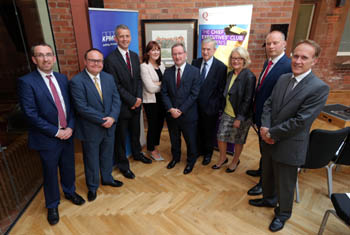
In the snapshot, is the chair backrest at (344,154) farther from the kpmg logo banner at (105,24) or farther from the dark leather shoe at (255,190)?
the kpmg logo banner at (105,24)

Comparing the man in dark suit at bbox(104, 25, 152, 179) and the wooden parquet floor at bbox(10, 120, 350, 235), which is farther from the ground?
the man in dark suit at bbox(104, 25, 152, 179)

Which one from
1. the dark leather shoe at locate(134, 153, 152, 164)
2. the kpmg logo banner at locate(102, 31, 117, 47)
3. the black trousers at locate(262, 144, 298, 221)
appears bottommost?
the dark leather shoe at locate(134, 153, 152, 164)

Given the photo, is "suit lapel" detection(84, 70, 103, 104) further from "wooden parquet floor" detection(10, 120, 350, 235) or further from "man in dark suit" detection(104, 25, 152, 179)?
"wooden parquet floor" detection(10, 120, 350, 235)

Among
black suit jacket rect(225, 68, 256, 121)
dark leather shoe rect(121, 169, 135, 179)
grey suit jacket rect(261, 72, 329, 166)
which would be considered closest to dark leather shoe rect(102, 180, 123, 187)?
dark leather shoe rect(121, 169, 135, 179)

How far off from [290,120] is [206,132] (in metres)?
1.46

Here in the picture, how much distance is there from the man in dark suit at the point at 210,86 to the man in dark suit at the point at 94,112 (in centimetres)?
109

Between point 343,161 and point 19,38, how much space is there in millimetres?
3943

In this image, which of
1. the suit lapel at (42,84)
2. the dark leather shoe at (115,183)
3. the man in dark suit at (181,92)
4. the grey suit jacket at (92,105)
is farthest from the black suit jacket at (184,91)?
the suit lapel at (42,84)

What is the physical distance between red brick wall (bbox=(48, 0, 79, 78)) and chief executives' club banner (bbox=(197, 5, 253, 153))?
1.87 metres

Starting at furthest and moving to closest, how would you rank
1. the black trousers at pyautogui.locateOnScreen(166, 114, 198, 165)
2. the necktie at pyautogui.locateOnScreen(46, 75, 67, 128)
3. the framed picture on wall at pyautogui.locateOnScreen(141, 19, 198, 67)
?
the framed picture on wall at pyautogui.locateOnScreen(141, 19, 198, 67) → the black trousers at pyautogui.locateOnScreen(166, 114, 198, 165) → the necktie at pyautogui.locateOnScreen(46, 75, 67, 128)

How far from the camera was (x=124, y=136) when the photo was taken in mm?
2924

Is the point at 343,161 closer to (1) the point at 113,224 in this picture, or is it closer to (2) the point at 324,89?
(2) the point at 324,89

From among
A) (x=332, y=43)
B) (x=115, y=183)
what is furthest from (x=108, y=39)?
(x=332, y=43)

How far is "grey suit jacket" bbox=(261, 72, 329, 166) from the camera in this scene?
1734 millimetres
